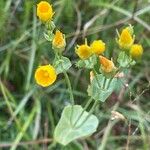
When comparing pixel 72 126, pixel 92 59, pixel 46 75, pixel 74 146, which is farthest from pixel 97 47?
pixel 74 146

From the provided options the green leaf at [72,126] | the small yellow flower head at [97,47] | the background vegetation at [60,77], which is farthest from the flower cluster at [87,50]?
the background vegetation at [60,77]

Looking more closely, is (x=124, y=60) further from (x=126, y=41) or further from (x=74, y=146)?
(x=74, y=146)

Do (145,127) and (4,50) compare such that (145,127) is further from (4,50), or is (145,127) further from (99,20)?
(4,50)

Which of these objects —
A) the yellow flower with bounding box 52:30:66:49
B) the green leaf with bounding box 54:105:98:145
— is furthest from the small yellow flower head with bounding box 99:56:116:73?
the green leaf with bounding box 54:105:98:145

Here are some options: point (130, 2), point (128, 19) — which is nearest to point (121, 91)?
point (128, 19)

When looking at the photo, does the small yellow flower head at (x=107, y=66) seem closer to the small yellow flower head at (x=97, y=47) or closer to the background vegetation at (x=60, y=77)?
the small yellow flower head at (x=97, y=47)
